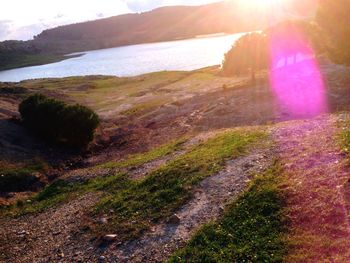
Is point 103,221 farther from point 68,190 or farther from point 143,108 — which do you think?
point 143,108

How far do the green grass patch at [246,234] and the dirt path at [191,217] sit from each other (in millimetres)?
734

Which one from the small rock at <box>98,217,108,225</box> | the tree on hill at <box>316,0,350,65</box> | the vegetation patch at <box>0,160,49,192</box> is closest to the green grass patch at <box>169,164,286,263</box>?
the small rock at <box>98,217,108,225</box>

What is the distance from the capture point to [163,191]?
21.4 metres

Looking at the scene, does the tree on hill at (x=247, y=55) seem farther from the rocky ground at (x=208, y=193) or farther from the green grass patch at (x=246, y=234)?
the green grass patch at (x=246, y=234)

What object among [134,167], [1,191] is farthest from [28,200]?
[134,167]

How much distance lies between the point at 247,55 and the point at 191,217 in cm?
7237

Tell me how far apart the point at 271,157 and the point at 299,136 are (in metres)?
4.33

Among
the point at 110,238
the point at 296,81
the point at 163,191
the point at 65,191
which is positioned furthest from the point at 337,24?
the point at 110,238

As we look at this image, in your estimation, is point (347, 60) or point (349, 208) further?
point (347, 60)

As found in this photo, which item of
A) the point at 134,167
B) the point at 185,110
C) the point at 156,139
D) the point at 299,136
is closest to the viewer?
the point at 299,136

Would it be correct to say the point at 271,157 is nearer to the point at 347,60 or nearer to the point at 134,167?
the point at 134,167

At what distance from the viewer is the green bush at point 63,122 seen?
39.4 metres

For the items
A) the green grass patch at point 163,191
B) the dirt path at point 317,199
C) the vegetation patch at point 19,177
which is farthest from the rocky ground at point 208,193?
the vegetation patch at point 19,177

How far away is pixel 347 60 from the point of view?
40.5 meters
